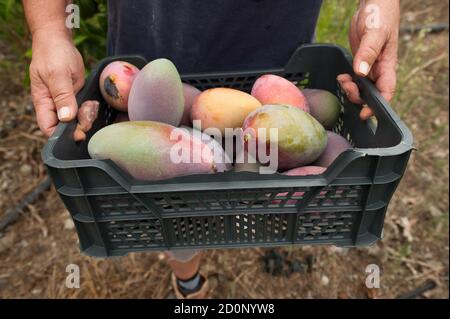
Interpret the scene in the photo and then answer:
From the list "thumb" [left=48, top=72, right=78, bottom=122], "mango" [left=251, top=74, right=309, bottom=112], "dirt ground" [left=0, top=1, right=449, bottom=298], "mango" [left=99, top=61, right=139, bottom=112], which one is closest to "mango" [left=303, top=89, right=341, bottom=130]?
"mango" [left=251, top=74, right=309, bottom=112]

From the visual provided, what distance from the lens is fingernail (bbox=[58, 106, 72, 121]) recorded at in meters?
0.79

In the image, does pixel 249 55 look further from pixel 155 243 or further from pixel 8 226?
pixel 8 226

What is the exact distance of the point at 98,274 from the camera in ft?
5.02

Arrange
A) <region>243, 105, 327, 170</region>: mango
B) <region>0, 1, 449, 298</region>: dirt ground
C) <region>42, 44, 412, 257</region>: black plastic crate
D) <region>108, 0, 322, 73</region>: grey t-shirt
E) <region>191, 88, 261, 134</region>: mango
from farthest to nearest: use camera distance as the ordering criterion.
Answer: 1. <region>0, 1, 449, 298</region>: dirt ground
2. <region>108, 0, 322, 73</region>: grey t-shirt
3. <region>191, 88, 261, 134</region>: mango
4. <region>243, 105, 327, 170</region>: mango
5. <region>42, 44, 412, 257</region>: black plastic crate

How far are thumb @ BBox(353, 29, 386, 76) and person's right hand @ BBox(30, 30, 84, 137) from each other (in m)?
0.58

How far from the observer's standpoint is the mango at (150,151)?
721mm

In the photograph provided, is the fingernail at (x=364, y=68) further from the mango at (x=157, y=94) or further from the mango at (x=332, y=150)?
the mango at (x=157, y=94)

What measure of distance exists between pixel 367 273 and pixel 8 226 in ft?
4.70

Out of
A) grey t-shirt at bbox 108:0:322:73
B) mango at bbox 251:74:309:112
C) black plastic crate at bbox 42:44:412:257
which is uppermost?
grey t-shirt at bbox 108:0:322:73

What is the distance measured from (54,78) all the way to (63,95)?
64 mm

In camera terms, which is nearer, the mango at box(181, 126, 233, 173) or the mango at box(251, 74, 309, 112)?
the mango at box(181, 126, 233, 173)

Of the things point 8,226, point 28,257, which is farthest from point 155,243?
point 8,226

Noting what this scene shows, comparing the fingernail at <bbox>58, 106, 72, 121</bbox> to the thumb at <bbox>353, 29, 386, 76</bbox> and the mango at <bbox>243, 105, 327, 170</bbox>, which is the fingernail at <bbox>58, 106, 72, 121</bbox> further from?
the thumb at <bbox>353, 29, 386, 76</bbox>

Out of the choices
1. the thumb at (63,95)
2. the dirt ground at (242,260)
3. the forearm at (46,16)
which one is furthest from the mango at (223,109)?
the dirt ground at (242,260)
